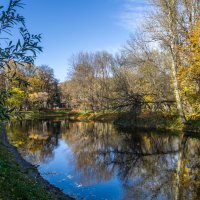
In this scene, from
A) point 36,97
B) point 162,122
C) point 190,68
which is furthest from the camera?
point 36,97

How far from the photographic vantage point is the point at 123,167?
59.9 feet

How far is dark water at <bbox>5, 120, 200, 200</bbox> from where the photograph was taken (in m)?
13.6

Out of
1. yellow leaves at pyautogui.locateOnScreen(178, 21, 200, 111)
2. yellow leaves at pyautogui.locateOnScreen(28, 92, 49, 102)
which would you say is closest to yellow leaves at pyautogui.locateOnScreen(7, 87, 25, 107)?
yellow leaves at pyautogui.locateOnScreen(178, 21, 200, 111)

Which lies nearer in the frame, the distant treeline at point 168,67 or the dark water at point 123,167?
the dark water at point 123,167

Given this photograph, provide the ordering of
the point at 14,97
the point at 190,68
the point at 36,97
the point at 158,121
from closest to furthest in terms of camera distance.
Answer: the point at 190,68, the point at 158,121, the point at 14,97, the point at 36,97

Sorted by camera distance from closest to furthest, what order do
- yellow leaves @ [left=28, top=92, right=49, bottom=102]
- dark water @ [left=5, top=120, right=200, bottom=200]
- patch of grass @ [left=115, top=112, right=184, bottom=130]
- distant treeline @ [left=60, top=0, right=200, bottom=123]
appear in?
dark water @ [left=5, top=120, right=200, bottom=200] → distant treeline @ [left=60, top=0, right=200, bottom=123] → patch of grass @ [left=115, top=112, right=184, bottom=130] → yellow leaves @ [left=28, top=92, right=49, bottom=102]

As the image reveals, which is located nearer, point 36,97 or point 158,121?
point 158,121

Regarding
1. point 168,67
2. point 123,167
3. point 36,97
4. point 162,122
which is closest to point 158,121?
point 162,122

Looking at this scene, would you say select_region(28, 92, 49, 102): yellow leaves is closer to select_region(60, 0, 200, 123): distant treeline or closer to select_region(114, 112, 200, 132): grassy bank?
select_region(60, 0, 200, 123): distant treeline

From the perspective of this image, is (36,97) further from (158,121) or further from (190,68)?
(190,68)

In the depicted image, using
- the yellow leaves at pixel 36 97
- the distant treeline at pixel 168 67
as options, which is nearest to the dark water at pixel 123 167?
the distant treeline at pixel 168 67

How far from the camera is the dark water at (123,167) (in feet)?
44.7

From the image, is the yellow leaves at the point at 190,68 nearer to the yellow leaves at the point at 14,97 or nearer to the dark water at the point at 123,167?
the dark water at the point at 123,167

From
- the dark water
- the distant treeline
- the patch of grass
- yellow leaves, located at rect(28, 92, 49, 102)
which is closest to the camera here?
the dark water
